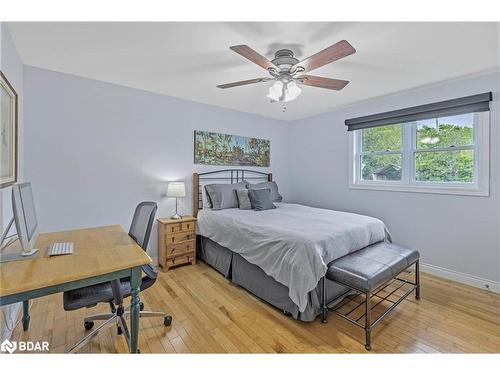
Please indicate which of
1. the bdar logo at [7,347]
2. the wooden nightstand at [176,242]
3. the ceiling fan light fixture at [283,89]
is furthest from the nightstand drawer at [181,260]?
the ceiling fan light fixture at [283,89]

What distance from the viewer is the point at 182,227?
10.4ft

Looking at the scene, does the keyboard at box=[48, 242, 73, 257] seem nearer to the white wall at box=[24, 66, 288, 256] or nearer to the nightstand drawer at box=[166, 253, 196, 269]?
the white wall at box=[24, 66, 288, 256]

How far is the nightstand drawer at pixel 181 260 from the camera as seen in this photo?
3068mm

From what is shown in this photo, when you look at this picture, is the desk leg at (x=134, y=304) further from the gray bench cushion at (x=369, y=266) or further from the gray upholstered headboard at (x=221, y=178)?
the gray upholstered headboard at (x=221, y=178)

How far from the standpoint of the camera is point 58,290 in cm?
114

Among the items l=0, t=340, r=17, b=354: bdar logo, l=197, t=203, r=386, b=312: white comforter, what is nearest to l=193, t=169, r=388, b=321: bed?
l=197, t=203, r=386, b=312: white comforter

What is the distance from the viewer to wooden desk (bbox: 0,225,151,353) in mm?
1070

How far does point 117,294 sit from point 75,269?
1.21 feet

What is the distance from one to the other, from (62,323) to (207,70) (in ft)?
8.67

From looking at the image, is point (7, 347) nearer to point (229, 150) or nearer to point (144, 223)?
point (144, 223)

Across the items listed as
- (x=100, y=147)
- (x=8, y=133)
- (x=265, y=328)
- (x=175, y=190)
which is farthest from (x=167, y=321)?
(x=100, y=147)

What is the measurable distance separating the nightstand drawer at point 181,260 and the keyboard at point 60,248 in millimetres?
1577

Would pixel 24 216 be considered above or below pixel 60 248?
above

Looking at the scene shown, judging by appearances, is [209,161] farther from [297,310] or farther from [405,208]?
[405,208]
